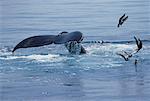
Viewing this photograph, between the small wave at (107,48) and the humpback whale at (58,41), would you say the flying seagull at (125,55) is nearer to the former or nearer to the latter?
the small wave at (107,48)

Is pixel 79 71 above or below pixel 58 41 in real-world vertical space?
below

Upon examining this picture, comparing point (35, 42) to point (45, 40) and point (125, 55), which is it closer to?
point (45, 40)

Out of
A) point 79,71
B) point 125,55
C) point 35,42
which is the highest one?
point 35,42

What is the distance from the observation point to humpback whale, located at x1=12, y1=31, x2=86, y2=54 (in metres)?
13.4

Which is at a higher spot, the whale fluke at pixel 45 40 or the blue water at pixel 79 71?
the whale fluke at pixel 45 40

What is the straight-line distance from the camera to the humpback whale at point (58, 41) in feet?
44.1

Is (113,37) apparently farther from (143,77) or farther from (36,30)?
(143,77)

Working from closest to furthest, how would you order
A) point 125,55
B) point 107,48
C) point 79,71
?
point 79,71, point 125,55, point 107,48

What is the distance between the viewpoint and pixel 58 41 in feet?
45.3

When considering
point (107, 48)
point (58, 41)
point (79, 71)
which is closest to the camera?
point (79, 71)

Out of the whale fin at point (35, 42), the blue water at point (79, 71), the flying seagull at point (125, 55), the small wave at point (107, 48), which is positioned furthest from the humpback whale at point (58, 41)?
the flying seagull at point (125, 55)

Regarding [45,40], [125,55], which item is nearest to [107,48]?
[125,55]

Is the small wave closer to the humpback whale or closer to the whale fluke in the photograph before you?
the humpback whale

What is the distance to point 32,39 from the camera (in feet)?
46.7
